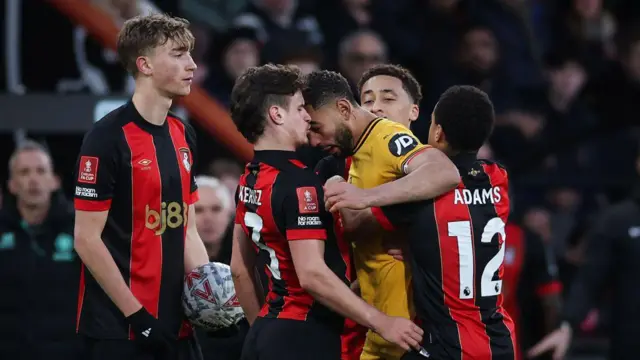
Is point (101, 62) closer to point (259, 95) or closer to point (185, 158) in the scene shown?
point (185, 158)

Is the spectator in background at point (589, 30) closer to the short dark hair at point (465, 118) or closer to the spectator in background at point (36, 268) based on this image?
the spectator in background at point (36, 268)

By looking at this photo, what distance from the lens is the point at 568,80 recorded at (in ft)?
40.5

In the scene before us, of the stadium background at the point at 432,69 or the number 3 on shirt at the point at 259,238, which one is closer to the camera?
the number 3 on shirt at the point at 259,238

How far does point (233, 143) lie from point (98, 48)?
4.31 feet

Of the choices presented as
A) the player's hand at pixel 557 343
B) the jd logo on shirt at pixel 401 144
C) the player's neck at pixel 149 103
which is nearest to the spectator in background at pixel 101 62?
the player's hand at pixel 557 343

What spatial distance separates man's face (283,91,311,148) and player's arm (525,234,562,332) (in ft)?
14.5

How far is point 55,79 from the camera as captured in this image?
990 cm

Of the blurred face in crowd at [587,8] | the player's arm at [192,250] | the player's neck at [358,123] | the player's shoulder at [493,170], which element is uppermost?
the blurred face in crowd at [587,8]

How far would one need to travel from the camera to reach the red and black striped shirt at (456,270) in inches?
213

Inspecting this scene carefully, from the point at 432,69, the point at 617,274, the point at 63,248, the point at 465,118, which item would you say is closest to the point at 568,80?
the point at 432,69

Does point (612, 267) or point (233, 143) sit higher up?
point (233, 143)

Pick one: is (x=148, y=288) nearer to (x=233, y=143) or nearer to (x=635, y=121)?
(x=233, y=143)

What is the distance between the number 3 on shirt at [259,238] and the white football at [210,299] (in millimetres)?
439

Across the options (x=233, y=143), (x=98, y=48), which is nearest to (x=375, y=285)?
(x=233, y=143)
